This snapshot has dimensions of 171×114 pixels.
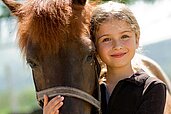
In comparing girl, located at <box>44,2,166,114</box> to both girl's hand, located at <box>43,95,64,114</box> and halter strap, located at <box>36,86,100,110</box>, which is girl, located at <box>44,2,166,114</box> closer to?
halter strap, located at <box>36,86,100,110</box>

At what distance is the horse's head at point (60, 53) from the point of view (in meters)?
2.39

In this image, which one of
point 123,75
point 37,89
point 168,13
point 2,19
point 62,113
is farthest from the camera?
point 168,13

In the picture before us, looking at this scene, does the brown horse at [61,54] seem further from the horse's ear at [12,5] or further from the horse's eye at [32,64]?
the horse's ear at [12,5]

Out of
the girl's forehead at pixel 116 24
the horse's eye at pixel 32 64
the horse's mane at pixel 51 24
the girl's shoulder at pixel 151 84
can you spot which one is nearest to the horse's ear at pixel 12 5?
the horse's mane at pixel 51 24

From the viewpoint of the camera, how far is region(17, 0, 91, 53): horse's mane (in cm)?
242

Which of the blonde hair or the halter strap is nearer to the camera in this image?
the halter strap

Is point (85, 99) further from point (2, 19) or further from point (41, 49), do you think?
point (2, 19)

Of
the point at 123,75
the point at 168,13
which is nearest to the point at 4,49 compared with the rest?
the point at 168,13

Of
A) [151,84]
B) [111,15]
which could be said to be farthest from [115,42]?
[151,84]

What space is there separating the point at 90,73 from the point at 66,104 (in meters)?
0.27

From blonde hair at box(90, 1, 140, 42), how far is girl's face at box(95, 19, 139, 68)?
0.02 metres

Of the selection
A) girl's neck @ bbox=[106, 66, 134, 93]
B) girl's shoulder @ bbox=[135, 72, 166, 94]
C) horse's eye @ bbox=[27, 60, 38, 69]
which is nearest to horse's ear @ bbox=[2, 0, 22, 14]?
horse's eye @ bbox=[27, 60, 38, 69]

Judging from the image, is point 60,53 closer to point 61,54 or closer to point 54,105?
point 61,54

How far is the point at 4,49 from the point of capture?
51.8ft
